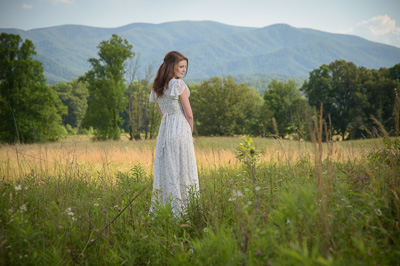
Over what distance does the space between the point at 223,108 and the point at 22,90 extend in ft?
90.1

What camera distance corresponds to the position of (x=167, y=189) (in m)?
3.71

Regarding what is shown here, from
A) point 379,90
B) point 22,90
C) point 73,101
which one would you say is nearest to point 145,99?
point 22,90

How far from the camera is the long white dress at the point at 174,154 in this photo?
3.68 m

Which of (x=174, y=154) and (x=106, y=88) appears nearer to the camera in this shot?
(x=174, y=154)

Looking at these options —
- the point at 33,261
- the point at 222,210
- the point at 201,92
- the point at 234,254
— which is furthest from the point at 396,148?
the point at 201,92

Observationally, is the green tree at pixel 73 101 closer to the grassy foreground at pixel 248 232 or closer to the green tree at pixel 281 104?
the green tree at pixel 281 104

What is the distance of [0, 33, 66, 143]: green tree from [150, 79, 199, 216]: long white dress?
2447 cm

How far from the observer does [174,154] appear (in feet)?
12.2

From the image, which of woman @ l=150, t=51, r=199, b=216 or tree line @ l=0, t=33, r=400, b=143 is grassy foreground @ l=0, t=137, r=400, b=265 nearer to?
woman @ l=150, t=51, r=199, b=216

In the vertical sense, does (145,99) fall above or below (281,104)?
above

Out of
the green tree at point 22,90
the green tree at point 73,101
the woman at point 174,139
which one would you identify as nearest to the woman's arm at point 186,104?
the woman at point 174,139

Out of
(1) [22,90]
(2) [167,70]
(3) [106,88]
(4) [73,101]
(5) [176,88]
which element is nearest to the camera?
(5) [176,88]

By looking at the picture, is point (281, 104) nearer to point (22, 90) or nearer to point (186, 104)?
point (22, 90)

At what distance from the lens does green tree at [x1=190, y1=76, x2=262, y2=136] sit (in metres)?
41.2
